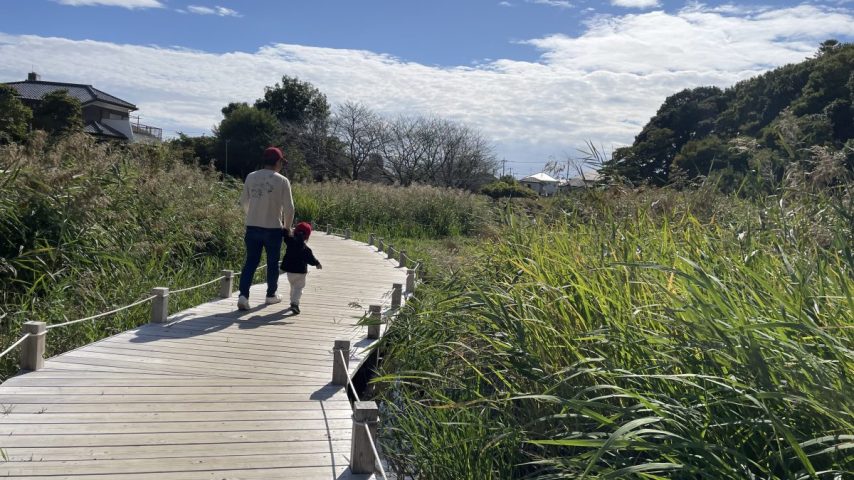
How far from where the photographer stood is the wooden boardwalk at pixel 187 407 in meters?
4.00

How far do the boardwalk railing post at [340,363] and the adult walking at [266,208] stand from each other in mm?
2653

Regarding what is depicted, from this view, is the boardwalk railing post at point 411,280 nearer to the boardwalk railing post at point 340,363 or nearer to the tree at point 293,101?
the boardwalk railing post at point 340,363

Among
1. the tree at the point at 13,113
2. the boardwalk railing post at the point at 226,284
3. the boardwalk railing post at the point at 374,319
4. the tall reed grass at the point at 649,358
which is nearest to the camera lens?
the tall reed grass at the point at 649,358

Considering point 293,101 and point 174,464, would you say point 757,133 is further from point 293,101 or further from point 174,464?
point 293,101

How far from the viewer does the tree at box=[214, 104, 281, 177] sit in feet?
131

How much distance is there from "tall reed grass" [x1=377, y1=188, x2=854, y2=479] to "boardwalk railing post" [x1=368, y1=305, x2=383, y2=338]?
0.22m

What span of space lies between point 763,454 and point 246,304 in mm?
6440

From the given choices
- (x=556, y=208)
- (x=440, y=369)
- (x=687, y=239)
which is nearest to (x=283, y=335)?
(x=440, y=369)

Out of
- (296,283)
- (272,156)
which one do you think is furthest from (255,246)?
(272,156)

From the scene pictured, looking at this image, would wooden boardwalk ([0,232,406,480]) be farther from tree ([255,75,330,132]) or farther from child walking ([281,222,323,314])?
tree ([255,75,330,132])

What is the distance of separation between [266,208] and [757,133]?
12.6 m

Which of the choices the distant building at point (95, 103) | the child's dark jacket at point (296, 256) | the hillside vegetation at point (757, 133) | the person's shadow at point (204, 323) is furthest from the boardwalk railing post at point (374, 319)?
the distant building at point (95, 103)

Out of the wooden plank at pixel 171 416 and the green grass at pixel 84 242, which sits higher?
the green grass at pixel 84 242

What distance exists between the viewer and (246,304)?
325 inches
